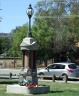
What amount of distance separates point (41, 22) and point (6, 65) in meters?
11.7

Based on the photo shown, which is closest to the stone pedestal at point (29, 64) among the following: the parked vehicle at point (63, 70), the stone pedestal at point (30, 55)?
the stone pedestal at point (30, 55)

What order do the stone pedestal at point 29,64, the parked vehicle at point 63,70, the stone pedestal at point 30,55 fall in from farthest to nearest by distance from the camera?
the parked vehicle at point 63,70 < the stone pedestal at point 30,55 < the stone pedestal at point 29,64

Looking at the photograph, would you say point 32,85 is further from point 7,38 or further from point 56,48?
point 7,38

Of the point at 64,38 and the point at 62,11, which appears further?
the point at 62,11

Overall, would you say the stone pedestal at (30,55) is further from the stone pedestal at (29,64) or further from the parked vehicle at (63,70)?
the parked vehicle at (63,70)

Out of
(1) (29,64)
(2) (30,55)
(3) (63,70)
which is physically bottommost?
(3) (63,70)

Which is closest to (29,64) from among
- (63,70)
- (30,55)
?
(30,55)

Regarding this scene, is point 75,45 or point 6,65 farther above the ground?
point 75,45

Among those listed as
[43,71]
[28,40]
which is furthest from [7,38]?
[28,40]

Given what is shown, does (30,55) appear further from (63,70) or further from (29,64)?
(63,70)

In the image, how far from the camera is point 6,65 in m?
66.3

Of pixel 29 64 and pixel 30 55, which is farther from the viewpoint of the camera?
pixel 30 55

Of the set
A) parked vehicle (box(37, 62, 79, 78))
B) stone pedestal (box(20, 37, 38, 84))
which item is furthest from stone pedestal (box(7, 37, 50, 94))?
parked vehicle (box(37, 62, 79, 78))

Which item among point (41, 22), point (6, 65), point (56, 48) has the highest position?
point (41, 22)
